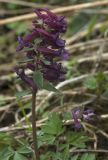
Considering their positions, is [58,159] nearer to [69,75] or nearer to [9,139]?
[9,139]

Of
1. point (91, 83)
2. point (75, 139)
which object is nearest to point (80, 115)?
point (75, 139)

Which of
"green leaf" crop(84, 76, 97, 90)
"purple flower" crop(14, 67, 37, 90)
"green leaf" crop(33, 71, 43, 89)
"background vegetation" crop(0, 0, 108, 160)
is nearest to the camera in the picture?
"green leaf" crop(33, 71, 43, 89)

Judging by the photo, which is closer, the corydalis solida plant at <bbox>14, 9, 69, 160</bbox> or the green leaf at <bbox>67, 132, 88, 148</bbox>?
the corydalis solida plant at <bbox>14, 9, 69, 160</bbox>

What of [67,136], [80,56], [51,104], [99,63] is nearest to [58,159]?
[67,136]

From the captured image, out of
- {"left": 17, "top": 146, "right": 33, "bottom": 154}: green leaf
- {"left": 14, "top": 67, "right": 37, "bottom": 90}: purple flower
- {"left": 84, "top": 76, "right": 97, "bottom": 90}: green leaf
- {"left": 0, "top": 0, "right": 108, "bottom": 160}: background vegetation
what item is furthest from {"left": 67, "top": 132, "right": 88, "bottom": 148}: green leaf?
{"left": 84, "top": 76, "right": 97, "bottom": 90}: green leaf

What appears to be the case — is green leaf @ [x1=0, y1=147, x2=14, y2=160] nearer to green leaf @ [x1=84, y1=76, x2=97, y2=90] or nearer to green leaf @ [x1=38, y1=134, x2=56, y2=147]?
green leaf @ [x1=38, y1=134, x2=56, y2=147]

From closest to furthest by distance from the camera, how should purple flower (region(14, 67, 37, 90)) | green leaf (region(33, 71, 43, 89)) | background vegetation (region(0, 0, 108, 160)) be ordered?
green leaf (region(33, 71, 43, 89)) < purple flower (region(14, 67, 37, 90)) < background vegetation (region(0, 0, 108, 160))

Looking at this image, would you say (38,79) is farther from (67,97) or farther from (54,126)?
(67,97)

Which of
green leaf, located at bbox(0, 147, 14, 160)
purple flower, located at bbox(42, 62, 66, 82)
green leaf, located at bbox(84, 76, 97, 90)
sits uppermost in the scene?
green leaf, located at bbox(84, 76, 97, 90)
